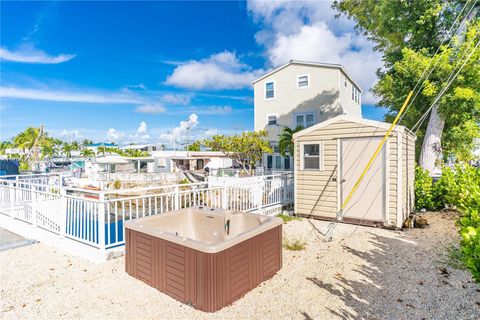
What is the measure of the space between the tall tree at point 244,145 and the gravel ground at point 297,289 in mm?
10698

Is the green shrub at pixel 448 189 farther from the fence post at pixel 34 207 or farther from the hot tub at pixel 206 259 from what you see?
the fence post at pixel 34 207

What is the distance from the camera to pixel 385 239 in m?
5.24

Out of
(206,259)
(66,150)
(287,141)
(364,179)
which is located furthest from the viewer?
(66,150)

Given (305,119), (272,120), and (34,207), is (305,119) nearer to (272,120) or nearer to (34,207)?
(272,120)

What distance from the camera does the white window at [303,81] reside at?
630 inches

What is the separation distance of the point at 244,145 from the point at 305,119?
4274 mm

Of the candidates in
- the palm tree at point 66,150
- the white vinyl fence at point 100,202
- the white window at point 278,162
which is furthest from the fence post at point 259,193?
the palm tree at point 66,150

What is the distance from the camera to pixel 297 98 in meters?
16.3

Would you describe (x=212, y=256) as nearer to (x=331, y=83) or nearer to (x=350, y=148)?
(x=350, y=148)

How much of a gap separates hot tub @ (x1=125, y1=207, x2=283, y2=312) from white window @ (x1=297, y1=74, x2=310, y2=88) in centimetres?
1360

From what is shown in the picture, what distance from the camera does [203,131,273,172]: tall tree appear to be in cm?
1515

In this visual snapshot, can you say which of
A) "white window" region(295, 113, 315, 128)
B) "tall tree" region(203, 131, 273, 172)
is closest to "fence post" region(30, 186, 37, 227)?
"tall tree" region(203, 131, 273, 172)

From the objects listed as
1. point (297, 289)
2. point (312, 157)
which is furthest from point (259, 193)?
point (297, 289)

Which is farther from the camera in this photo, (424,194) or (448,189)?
(424,194)
